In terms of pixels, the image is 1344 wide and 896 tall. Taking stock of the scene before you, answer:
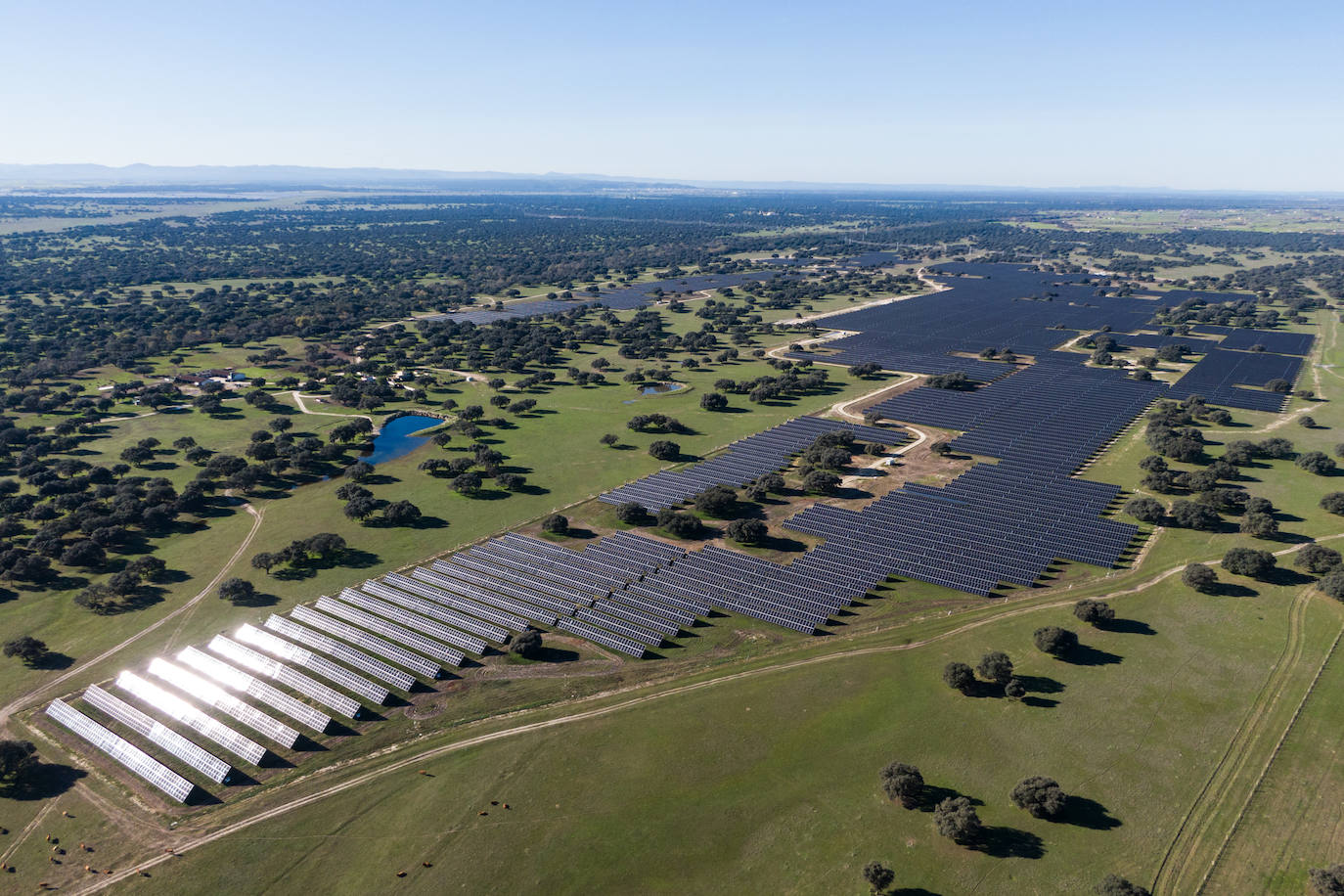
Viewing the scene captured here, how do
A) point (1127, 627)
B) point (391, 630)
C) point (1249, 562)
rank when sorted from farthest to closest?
point (1249, 562) → point (391, 630) → point (1127, 627)

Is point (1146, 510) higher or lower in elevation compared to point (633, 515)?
higher

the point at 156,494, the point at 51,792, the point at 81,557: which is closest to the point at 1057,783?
the point at 51,792

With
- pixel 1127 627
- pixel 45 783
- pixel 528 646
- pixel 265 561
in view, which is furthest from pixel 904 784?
pixel 265 561

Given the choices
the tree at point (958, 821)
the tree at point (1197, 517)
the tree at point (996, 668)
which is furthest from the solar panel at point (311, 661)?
the tree at point (1197, 517)

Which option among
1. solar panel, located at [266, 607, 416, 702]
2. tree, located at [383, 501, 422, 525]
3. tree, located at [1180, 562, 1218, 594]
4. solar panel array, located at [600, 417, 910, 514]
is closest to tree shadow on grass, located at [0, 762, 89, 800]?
solar panel, located at [266, 607, 416, 702]

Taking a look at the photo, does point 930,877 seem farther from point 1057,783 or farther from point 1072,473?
point 1072,473

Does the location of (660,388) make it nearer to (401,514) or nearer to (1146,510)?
(401,514)
